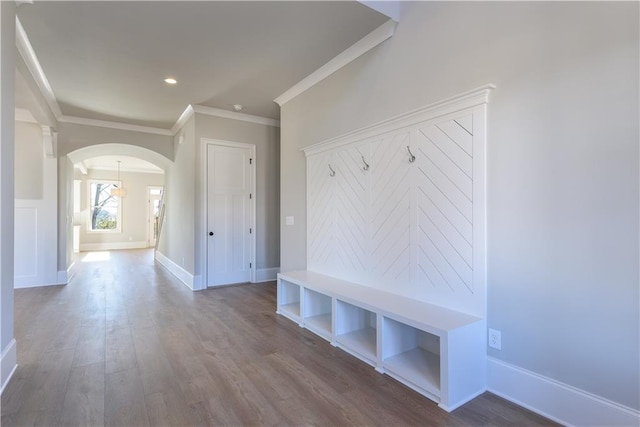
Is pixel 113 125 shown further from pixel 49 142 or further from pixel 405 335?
pixel 405 335

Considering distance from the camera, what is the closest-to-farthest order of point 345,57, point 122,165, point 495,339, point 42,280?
point 495,339
point 345,57
point 42,280
point 122,165

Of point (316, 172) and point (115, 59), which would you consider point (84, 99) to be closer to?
point (115, 59)

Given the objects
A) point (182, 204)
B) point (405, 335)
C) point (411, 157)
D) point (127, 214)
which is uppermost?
point (411, 157)

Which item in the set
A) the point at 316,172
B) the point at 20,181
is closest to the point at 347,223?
the point at 316,172

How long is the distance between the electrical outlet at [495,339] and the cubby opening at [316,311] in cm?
140

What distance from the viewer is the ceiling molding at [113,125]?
5.27 m

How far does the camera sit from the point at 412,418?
1.79 m

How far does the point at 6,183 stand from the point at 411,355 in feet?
9.96

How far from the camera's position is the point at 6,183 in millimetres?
2107

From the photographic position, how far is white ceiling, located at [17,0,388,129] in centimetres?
254

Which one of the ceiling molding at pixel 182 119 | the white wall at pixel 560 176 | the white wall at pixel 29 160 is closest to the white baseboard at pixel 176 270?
the white wall at pixel 29 160

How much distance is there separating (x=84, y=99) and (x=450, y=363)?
5384mm

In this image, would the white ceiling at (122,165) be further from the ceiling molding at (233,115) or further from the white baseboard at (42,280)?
the ceiling molding at (233,115)

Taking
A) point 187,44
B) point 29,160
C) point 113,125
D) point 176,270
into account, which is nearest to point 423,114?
point 187,44
